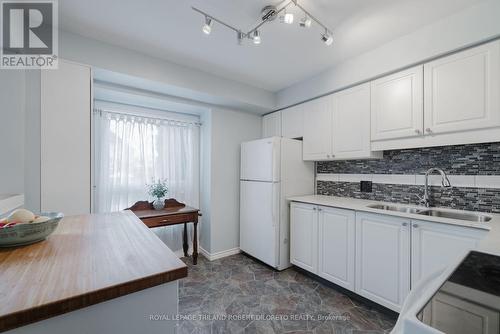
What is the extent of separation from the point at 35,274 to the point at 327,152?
2.57 meters

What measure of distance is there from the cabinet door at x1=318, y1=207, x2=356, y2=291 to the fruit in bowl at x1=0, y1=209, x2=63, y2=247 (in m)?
2.16

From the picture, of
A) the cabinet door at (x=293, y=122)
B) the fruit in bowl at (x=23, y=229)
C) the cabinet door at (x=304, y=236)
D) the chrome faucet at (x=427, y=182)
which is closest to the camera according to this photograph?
the fruit in bowl at (x=23, y=229)

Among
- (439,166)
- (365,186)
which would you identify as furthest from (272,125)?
(439,166)

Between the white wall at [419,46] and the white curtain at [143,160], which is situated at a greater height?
the white wall at [419,46]

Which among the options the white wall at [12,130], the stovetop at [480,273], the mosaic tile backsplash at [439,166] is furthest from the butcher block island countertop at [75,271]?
the mosaic tile backsplash at [439,166]

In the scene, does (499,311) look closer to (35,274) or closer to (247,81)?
(35,274)

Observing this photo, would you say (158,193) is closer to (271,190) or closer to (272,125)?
(271,190)

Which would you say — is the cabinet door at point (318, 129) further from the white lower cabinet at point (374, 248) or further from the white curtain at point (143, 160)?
the white curtain at point (143, 160)

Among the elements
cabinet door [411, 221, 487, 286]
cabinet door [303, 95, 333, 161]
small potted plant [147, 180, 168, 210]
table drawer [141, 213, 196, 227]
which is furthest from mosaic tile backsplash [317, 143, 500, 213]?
small potted plant [147, 180, 168, 210]

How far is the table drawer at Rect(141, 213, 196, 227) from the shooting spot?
2471 mm

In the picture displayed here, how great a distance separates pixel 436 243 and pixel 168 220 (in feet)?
8.30

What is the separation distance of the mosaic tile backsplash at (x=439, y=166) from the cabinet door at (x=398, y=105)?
34 cm

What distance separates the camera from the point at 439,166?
2031 mm

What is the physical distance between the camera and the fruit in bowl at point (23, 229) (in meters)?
0.89
